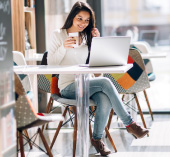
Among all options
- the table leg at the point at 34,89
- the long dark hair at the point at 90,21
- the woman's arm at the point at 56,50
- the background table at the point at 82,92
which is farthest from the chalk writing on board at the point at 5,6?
the table leg at the point at 34,89

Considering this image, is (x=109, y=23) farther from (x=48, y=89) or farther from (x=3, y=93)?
(x=3, y=93)

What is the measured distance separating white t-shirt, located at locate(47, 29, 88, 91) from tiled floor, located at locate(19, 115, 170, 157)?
2.04ft

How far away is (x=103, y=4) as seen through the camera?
5.25 meters

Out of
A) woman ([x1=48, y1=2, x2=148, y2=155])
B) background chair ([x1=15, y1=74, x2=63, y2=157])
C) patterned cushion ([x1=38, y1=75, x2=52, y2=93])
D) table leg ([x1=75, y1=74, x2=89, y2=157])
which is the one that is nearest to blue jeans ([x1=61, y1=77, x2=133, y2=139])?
woman ([x1=48, y1=2, x2=148, y2=155])

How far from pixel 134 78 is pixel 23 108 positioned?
5.66 feet

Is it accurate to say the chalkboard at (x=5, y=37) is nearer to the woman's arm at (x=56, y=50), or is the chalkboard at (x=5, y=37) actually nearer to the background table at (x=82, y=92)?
the background table at (x=82, y=92)

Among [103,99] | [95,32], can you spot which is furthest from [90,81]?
[95,32]

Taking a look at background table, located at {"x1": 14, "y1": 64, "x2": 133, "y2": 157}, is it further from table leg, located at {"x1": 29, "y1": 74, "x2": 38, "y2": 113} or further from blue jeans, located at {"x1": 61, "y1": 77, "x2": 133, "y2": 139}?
table leg, located at {"x1": 29, "y1": 74, "x2": 38, "y2": 113}

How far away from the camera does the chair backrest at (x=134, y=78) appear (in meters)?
4.18

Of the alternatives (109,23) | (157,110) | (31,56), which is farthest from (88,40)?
(157,110)

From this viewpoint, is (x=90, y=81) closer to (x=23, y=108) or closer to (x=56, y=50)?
(x=56, y=50)

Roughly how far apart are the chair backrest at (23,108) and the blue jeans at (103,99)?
748 mm

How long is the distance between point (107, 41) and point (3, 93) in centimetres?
113

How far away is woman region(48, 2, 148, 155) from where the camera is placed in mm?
3402
